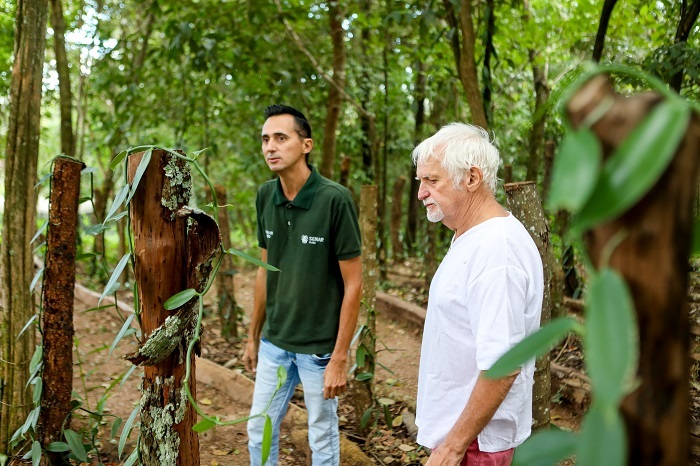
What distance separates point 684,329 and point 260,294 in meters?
2.34

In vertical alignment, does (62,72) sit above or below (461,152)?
above

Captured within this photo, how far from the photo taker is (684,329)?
1.43 feet

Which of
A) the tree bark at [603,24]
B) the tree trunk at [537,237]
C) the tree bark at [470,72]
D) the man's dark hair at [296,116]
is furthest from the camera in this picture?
the tree bark at [603,24]

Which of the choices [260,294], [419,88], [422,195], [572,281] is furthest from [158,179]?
[419,88]

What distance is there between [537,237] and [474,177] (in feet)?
2.21

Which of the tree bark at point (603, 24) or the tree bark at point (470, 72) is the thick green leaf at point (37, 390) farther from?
the tree bark at point (603, 24)

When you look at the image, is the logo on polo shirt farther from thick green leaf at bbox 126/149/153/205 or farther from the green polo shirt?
thick green leaf at bbox 126/149/153/205

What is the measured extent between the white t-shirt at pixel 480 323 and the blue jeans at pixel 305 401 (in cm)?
83

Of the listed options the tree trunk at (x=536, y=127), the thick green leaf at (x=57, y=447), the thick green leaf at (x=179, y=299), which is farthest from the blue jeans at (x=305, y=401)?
the tree trunk at (x=536, y=127)

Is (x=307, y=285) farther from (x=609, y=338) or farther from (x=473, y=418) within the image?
(x=609, y=338)

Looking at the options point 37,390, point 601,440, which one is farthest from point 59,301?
point 601,440

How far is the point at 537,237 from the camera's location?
2.11 metres

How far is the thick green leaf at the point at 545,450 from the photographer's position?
1.45 feet

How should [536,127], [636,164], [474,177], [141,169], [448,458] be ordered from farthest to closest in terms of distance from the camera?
[536,127], [474,177], [448,458], [141,169], [636,164]
